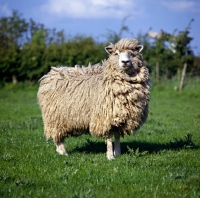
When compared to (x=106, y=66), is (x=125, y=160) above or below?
below

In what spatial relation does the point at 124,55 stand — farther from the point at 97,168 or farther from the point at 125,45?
the point at 97,168

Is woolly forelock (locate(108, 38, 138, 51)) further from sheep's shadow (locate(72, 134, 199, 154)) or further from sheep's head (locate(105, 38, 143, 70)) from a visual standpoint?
sheep's shadow (locate(72, 134, 199, 154))

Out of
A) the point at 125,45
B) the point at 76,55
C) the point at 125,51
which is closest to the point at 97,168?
the point at 125,51

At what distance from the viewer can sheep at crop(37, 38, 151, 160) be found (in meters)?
6.98

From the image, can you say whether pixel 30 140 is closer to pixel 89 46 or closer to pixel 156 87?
pixel 156 87

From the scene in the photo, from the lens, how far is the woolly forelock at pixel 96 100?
22.9 feet

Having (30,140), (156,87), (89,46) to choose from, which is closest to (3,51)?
(89,46)

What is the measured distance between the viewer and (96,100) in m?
7.25

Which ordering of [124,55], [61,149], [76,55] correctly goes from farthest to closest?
[76,55]
[61,149]
[124,55]

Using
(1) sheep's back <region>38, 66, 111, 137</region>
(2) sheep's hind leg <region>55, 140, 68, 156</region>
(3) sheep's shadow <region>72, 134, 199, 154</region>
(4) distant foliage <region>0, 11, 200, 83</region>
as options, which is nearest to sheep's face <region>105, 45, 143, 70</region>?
(1) sheep's back <region>38, 66, 111, 137</region>

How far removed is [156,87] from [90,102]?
19162 millimetres

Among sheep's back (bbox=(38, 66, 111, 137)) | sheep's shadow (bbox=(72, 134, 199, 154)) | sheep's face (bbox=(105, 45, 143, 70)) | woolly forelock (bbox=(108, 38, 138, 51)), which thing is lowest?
sheep's shadow (bbox=(72, 134, 199, 154))

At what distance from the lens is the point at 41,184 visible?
518cm

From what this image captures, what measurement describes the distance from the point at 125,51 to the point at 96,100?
3.39 feet
